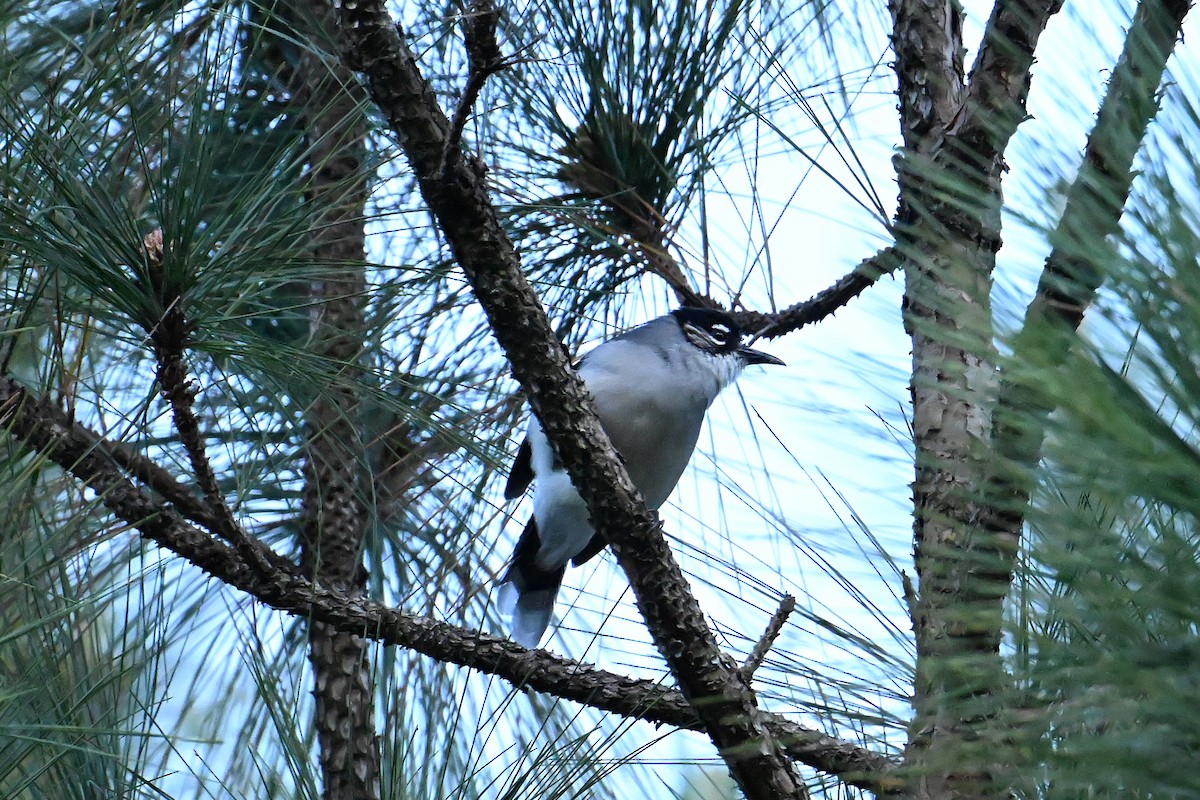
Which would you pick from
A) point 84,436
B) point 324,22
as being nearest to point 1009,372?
point 84,436

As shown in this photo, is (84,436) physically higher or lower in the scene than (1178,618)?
higher

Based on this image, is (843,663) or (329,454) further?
(329,454)

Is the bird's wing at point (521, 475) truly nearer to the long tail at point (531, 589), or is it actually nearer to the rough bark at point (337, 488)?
the long tail at point (531, 589)

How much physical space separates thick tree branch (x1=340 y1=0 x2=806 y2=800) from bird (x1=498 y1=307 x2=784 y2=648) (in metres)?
1.13

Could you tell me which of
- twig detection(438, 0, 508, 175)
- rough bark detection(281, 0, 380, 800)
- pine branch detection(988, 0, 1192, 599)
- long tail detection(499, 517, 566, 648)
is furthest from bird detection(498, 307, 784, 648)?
pine branch detection(988, 0, 1192, 599)

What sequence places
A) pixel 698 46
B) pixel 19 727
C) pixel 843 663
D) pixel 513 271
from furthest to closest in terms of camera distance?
pixel 698 46 < pixel 513 271 < pixel 843 663 < pixel 19 727

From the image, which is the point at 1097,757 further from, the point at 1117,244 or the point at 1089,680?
the point at 1117,244

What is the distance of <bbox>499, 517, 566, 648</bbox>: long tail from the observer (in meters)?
2.99

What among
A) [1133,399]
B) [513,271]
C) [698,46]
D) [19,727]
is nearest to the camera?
[1133,399]

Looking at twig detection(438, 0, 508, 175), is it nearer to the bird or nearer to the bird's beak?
the bird

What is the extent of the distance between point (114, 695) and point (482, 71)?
1094 millimetres

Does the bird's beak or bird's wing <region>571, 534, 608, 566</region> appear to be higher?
the bird's beak

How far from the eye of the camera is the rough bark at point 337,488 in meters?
2.29

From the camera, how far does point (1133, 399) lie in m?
0.67
